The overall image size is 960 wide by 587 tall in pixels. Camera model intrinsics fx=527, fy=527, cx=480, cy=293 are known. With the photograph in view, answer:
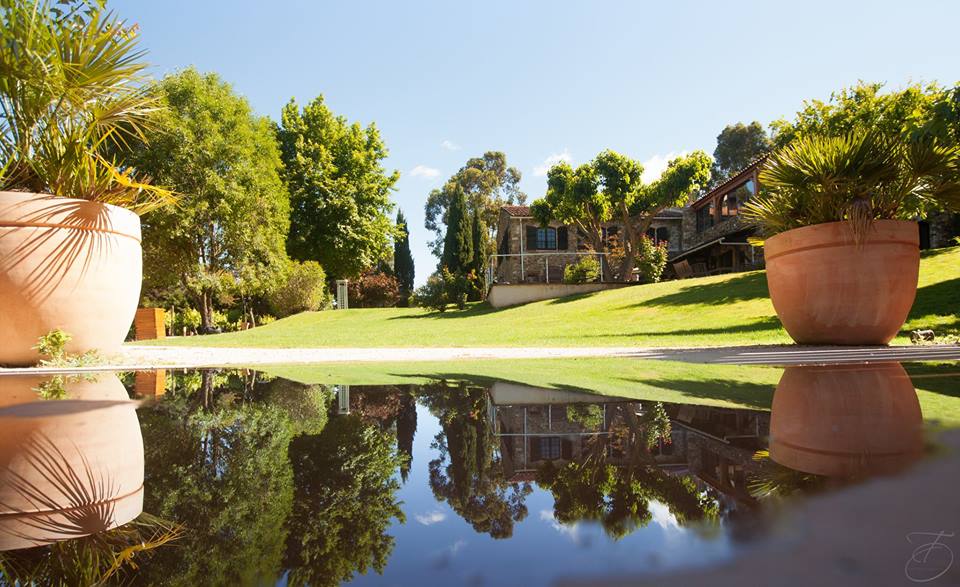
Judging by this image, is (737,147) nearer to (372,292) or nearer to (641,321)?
(372,292)

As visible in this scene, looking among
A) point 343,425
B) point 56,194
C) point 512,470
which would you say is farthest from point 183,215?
point 512,470

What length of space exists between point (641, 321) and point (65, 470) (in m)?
12.9

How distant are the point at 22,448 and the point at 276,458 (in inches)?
35.6

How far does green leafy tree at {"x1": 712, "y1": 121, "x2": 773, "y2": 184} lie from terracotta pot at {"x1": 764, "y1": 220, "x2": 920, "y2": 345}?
36473 millimetres

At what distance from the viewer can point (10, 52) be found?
17.6 ft

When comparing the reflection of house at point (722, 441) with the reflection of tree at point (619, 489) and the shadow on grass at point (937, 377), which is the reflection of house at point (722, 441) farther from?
the shadow on grass at point (937, 377)

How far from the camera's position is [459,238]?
32.1m

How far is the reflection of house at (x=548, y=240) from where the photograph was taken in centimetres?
2920

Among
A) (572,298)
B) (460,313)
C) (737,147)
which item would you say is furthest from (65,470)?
(737,147)

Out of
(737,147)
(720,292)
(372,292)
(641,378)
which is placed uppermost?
(737,147)

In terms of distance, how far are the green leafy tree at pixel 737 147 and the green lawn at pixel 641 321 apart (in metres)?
26.3

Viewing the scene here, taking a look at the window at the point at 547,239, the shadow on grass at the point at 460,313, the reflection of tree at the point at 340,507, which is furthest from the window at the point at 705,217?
the reflection of tree at the point at 340,507

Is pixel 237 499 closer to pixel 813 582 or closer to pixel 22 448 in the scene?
pixel 22 448

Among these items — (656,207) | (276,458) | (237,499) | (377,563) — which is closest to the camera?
(377,563)
